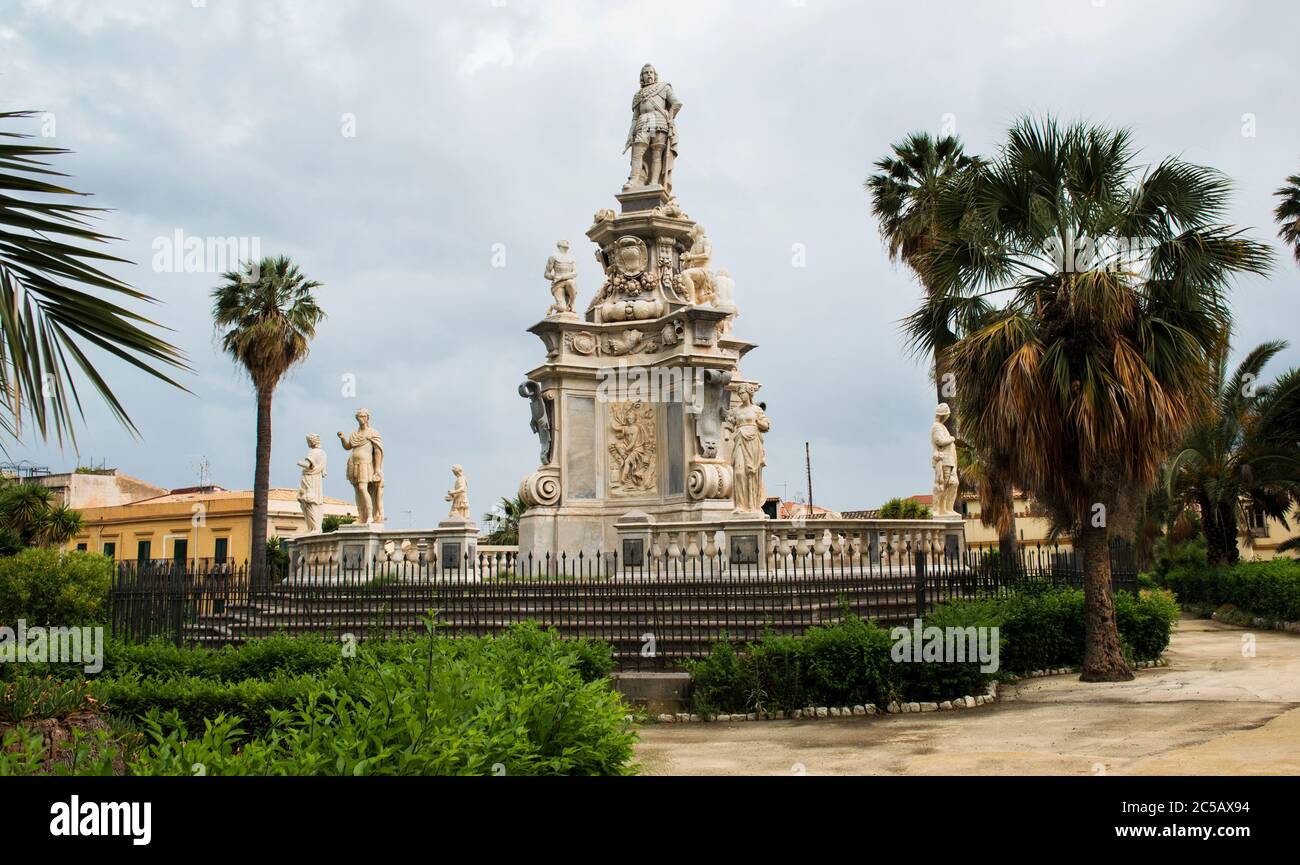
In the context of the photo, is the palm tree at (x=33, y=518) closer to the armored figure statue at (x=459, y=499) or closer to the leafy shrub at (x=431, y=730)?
the armored figure statue at (x=459, y=499)

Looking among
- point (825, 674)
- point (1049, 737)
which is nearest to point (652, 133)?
point (825, 674)

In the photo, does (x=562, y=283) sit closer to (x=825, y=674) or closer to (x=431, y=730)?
(x=825, y=674)

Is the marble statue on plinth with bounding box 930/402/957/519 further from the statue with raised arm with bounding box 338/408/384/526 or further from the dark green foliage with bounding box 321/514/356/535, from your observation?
the dark green foliage with bounding box 321/514/356/535

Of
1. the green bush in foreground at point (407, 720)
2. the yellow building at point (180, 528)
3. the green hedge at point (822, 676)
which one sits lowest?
the green hedge at point (822, 676)

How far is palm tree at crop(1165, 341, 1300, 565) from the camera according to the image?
84.0 feet

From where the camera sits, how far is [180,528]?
4850 cm

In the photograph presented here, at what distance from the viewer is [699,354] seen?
20.4m

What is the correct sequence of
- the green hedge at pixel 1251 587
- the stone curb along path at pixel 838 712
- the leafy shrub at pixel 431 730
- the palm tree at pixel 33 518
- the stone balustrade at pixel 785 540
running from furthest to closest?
the palm tree at pixel 33 518 → the green hedge at pixel 1251 587 → the stone balustrade at pixel 785 540 → the stone curb along path at pixel 838 712 → the leafy shrub at pixel 431 730

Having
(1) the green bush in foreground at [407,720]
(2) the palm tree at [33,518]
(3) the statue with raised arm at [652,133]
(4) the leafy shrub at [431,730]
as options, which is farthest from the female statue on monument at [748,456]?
(2) the palm tree at [33,518]

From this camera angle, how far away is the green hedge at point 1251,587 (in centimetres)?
2202

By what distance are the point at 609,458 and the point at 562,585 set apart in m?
6.37

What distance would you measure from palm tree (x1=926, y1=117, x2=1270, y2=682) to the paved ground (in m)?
1.63

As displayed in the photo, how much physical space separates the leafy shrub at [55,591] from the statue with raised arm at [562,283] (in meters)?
9.63
